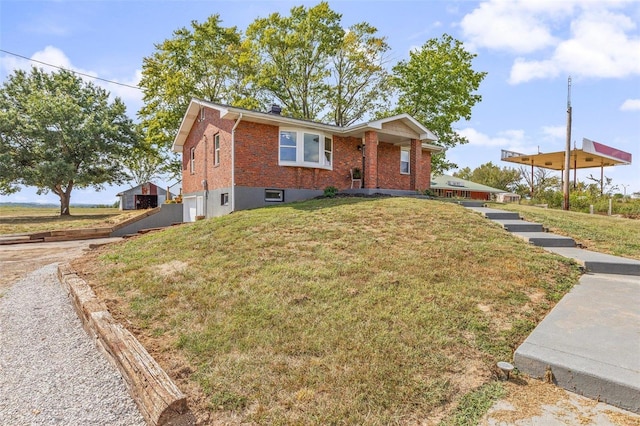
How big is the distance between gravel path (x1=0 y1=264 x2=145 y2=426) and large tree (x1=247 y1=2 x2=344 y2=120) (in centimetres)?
2137

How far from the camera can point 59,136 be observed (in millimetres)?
24281

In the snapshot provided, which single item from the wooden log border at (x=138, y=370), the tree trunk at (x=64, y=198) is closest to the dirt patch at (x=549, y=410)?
the wooden log border at (x=138, y=370)

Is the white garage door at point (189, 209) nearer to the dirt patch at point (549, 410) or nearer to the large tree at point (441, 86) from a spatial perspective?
the large tree at point (441, 86)

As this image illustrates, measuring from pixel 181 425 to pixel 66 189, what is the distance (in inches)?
1257

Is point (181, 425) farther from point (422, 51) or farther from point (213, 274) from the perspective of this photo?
point (422, 51)

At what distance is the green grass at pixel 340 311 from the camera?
8.91 ft

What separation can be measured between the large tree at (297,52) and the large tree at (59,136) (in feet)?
43.0

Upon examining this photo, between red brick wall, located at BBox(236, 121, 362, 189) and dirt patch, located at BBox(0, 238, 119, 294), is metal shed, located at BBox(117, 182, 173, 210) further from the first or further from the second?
red brick wall, located at BBox(236, 121, 362, 189)

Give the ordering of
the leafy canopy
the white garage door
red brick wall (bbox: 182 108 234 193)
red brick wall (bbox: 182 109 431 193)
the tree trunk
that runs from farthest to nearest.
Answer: the tree trunk < the leafy canopy < the white garage door < red brick wall (bbox: 182 108 234 193) < red brick wall (bbox: 182 109 431 193)

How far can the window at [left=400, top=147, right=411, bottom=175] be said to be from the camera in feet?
55.0

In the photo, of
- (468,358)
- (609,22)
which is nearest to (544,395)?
(468,358)

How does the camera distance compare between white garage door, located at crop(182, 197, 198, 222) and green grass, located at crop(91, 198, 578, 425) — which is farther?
white garage door, located at crop(182, 197, 198, 222)

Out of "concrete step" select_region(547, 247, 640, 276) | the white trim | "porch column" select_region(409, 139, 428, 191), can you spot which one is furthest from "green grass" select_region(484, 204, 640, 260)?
the white trim

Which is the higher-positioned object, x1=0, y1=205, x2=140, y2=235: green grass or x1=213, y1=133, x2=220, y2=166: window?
x1=213, y1=133, x2=220, y2=166: window
